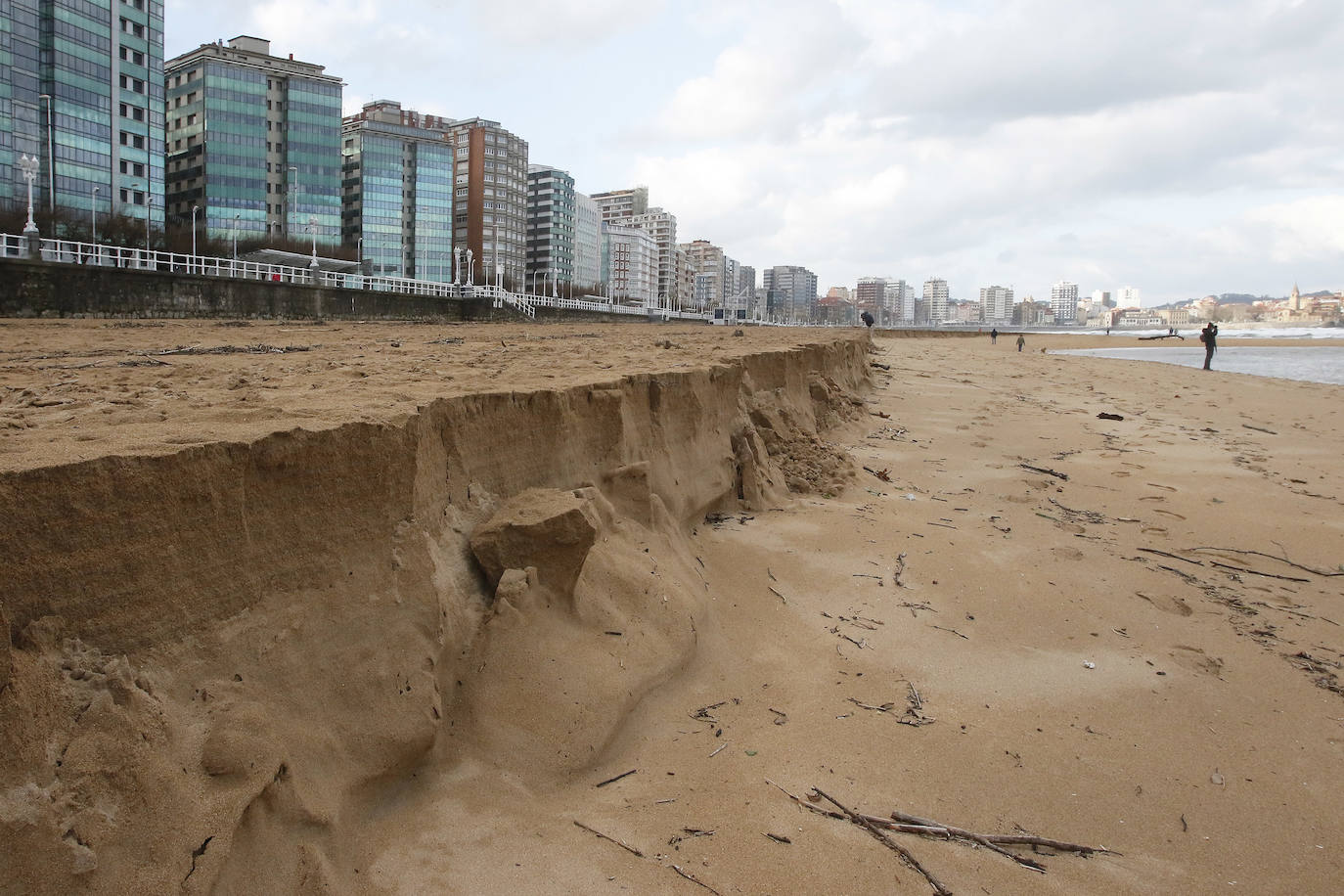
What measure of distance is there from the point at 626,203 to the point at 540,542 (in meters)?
179

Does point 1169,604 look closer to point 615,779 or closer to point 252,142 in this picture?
point 615,779

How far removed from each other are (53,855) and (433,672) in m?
1.17

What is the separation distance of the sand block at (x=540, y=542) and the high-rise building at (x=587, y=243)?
117611 mm

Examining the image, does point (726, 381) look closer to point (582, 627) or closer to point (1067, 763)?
point (582, 627)

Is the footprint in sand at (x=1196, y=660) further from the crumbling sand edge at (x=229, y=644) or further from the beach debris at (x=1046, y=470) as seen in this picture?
the beach debris at (x=1046, y=470)

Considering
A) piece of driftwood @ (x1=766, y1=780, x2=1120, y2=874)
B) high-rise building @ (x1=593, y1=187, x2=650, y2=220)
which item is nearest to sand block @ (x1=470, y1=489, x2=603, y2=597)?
piece of driftwood @ (x1=766, y1=780, x2=1120, y2=874)

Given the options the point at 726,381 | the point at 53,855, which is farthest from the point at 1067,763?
the point at 726,381

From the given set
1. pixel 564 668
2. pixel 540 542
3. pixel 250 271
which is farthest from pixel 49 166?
pixel 564 668

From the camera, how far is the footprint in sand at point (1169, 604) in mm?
4648

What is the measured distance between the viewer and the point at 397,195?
8012 centimetres

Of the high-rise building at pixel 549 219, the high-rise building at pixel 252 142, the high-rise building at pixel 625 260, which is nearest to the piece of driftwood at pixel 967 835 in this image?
the high-rise building at pixel 252 142

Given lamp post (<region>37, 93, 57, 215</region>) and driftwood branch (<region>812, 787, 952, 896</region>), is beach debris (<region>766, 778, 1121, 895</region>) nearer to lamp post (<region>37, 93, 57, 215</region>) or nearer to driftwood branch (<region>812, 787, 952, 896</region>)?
driftwood branch (<region>812, 787, 952, 896</region>)

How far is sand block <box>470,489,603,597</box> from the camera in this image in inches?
127

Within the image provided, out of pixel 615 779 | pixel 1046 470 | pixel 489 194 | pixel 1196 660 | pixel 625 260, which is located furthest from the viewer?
pixel 625 260
